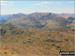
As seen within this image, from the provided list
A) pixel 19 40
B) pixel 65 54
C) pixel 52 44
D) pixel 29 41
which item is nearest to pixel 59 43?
pixel 52 44

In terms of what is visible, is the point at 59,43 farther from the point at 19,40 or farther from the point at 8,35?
the point at 8,35

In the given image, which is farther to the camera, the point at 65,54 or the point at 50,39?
the point at 50,39

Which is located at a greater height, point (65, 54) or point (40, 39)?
point (65, 54)

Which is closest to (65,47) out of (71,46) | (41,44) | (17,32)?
(71,46)

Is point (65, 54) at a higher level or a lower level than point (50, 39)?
higher

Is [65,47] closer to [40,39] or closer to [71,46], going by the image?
[71,46]

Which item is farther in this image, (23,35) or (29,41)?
(23,35)

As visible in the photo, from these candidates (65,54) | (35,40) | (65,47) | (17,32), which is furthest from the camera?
(17,32)

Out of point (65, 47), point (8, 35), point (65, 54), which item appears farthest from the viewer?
point (8, 35)

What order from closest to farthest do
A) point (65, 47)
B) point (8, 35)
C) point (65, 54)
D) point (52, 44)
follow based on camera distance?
1. point (65, 54)
2. point (65, 47)
3. point (52, 44)
4. point (8, 35)
